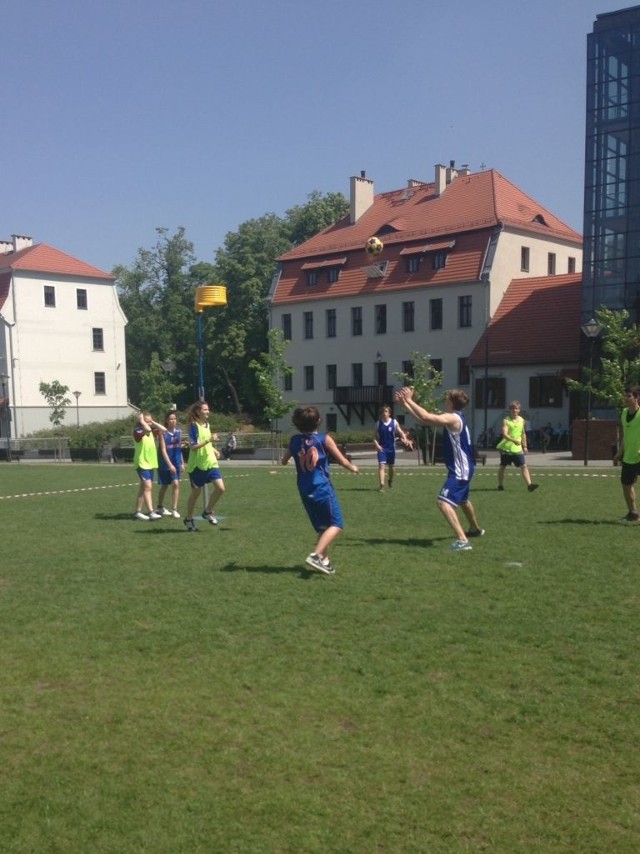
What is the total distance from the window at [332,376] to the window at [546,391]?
1546cm

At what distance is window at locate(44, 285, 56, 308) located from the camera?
201 feet

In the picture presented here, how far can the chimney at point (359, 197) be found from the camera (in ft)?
200

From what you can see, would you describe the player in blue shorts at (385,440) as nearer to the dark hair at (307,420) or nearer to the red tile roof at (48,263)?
the dark hair at (307,420)

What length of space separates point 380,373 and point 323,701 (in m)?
51.4

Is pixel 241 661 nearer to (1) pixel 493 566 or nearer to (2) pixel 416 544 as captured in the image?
(1) pixel 493 566

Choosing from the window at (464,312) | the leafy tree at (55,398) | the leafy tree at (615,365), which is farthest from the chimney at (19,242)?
the leafy tree at (615,365)

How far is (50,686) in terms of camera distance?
5.82 metres

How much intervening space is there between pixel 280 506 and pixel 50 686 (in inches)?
430

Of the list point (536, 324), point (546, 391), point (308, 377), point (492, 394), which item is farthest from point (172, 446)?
point (308, 377)

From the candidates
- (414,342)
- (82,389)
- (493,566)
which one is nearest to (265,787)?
(493,566)

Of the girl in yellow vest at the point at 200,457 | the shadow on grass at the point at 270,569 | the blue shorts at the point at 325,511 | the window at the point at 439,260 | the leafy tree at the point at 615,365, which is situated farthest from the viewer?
the window at the point at 439,260

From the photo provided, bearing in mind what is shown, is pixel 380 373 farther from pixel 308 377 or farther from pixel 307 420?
pixel 307 420

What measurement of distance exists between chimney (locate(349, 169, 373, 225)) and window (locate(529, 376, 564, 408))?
20.7m

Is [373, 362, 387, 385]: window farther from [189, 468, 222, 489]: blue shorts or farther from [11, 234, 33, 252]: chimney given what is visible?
[189, 468, 222, 489]: blue shorts
